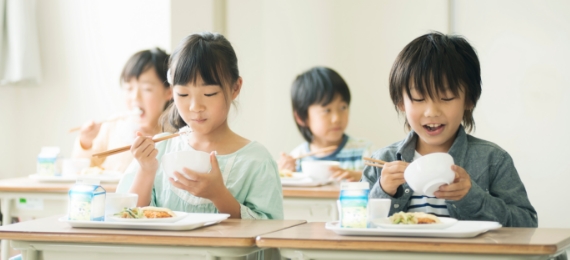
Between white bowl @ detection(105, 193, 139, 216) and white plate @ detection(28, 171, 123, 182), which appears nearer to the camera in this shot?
white bowl @ detection(105, 193, 139, 216)

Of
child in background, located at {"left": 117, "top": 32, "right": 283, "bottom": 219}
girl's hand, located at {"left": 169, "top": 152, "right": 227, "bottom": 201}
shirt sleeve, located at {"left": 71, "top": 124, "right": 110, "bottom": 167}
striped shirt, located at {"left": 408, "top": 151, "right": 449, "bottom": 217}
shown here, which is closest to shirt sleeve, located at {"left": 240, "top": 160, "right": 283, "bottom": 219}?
child in background, located at {"left": 117, "top": 32, "right": 283, "bottom": 219}

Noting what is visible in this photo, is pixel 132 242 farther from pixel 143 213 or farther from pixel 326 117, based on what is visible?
pixel 326 117

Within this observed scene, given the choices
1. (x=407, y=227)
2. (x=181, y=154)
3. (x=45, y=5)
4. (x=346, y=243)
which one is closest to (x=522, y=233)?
(x=407, y=227)

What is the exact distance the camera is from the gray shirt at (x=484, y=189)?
1791 millimetres

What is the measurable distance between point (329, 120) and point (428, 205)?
205cm

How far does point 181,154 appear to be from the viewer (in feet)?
6.14

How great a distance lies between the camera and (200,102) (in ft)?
6.92

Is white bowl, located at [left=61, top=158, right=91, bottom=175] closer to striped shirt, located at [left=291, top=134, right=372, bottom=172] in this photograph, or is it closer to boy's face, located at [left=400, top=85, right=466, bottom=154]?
striped shirt, located at [left=291, top=134, right=372, bottom=172]

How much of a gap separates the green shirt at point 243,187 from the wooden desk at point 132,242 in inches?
12.7

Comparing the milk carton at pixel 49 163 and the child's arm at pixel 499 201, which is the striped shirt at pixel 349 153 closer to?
the milk carton at pixel 49 163

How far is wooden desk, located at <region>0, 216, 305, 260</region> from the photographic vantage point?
1.59m

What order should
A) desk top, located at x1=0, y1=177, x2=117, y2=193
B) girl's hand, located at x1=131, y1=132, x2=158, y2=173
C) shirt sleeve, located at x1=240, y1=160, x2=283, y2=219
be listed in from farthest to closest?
desk top, located at x1=0, y1=177, x2=117, y2=193, shirt sleeve, located at x1=240, y1=160, x2=283, y2=219, girl's hand, located at x1=131, y1=132, x2=158, y2=173

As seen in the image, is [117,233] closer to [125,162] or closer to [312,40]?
[125,162]

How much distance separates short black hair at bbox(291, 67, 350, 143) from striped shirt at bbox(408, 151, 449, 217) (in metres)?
2.08
